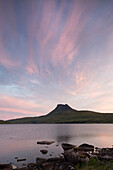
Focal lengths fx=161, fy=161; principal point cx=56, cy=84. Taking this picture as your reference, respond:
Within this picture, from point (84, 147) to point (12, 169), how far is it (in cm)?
2746

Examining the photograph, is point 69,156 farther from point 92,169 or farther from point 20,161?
point 20,161

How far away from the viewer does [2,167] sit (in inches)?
1027

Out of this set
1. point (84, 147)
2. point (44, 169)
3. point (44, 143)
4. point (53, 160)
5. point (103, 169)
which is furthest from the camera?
point (44, 143)

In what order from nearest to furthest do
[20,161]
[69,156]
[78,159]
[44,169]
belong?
[44,169] < [78,159] < [69,156] < [20,161]

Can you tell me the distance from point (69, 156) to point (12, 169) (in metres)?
9.41

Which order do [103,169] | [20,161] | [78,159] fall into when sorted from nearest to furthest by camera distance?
1. [103,169]
2. [78,159]
3. [20,161]

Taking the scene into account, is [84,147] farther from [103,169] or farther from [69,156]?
[103,169]

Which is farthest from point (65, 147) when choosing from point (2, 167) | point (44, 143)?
point (2, 167)

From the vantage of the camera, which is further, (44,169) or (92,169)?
(44,169)

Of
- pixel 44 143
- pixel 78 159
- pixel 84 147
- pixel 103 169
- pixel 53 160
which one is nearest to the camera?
pixel 103 169

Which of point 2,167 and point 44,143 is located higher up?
point 44,143

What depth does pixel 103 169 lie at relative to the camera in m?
17.8

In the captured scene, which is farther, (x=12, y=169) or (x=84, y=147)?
(x=84, y=147)

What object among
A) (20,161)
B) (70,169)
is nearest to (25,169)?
(70,169)
